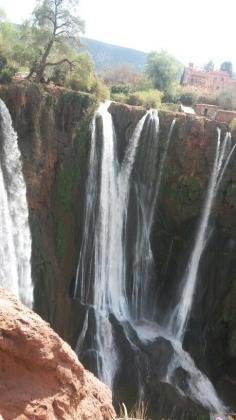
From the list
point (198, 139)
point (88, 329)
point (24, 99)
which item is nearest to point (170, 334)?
point (88, 329)

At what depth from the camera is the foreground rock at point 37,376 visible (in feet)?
10.6

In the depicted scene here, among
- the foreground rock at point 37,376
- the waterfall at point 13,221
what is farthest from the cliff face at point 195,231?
the foreground rock at point 37,376

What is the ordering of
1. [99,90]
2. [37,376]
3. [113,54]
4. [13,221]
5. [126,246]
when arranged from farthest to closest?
[113,54] < [99,90] < [126,246] < [13,221] < [37,376]

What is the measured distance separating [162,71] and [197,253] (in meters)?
20.2

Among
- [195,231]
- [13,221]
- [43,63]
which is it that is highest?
[43,63]

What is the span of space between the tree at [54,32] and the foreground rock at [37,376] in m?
16.2

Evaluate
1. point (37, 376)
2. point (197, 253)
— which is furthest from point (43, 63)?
point (37, 376)

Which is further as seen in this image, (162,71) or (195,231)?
(162,71)

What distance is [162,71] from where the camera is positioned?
34.9 m

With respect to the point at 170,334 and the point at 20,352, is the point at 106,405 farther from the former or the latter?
the point at 170,334

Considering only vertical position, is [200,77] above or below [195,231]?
above

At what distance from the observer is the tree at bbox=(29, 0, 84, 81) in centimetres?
1862

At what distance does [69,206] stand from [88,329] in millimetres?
4077

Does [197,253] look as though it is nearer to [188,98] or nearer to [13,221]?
[13,221]
